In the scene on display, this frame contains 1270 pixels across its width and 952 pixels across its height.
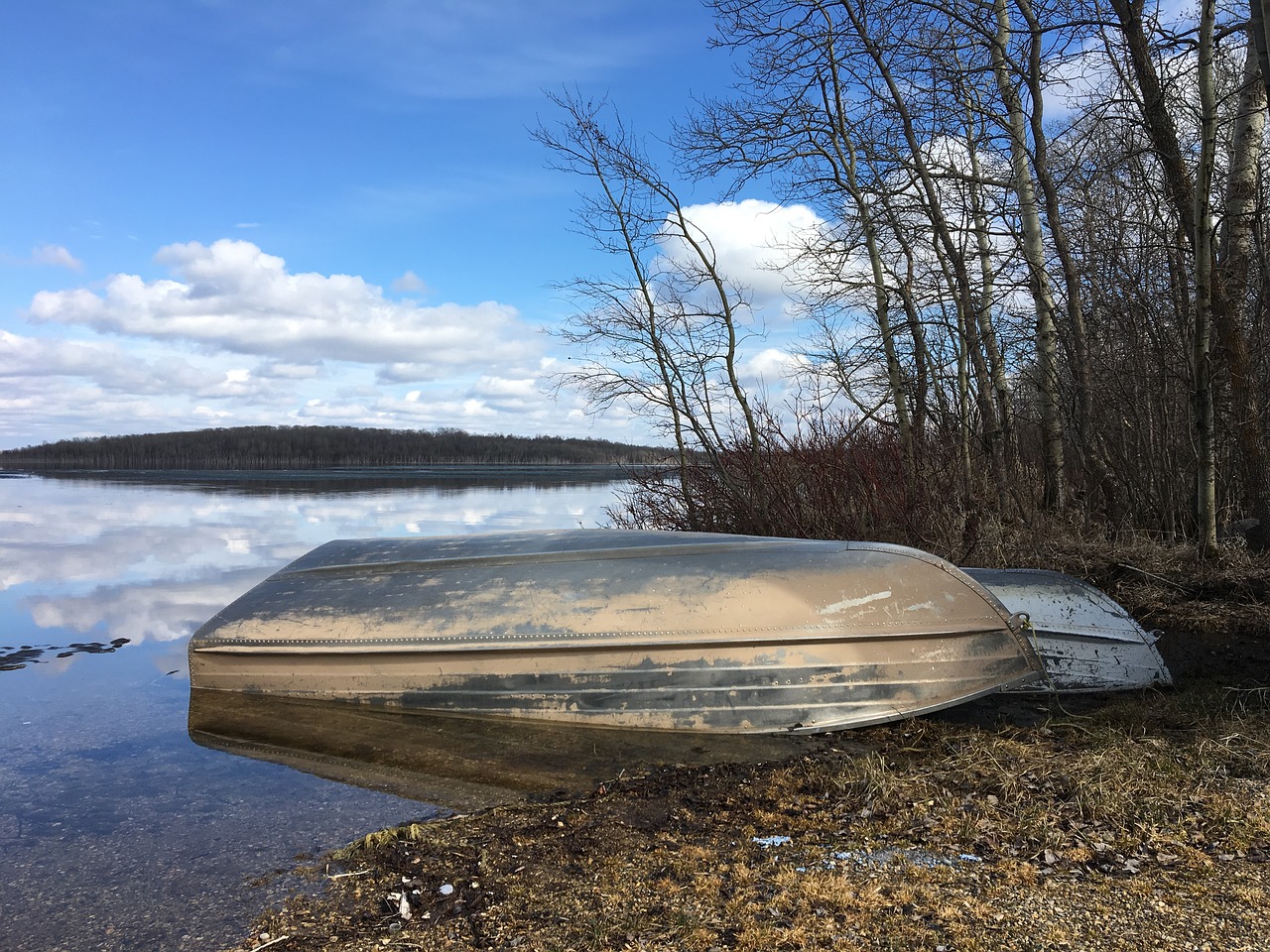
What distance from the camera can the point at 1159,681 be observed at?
4.64m

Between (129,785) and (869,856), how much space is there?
316 cm

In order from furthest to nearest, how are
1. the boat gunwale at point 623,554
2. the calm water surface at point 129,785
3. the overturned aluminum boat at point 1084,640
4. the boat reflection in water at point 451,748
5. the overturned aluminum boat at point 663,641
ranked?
1. the boat gunwale at point 623,554
2. the overturned aluminum boat at point 1084,640
3. the overturned aluminum boat at point 663,641
4. the boat reflection in water at point 451,748
5. the calm water surface at point 129,785

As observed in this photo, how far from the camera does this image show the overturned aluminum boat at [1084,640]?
467cm

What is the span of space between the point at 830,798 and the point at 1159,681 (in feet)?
8.29

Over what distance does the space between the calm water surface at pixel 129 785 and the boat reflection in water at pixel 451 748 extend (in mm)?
146

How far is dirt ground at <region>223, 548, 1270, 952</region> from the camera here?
224 cm

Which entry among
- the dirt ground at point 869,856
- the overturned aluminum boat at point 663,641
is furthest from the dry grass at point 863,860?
the overturned aluminum boat at point 663,641

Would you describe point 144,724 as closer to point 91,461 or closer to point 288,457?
point 288,457

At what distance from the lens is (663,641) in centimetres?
438

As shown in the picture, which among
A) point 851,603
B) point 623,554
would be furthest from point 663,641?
Answer: point 851,603

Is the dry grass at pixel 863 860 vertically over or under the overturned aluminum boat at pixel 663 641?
under

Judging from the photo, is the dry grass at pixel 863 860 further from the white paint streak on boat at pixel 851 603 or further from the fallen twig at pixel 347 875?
the white paint streak on boat at pixel 851 603

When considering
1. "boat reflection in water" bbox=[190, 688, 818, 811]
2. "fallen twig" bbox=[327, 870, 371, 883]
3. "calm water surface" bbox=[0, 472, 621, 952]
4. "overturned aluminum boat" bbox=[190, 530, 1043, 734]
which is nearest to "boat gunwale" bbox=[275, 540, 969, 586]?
"overturned aluminum boat" bbox=[190, 530, 1043, 734]

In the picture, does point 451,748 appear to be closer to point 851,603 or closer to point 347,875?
point 347,875
